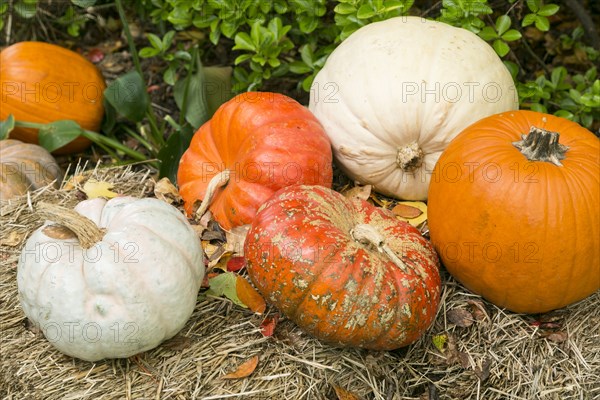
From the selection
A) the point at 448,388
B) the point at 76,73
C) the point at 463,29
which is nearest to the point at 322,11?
the point at 463,29

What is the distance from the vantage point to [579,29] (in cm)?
390

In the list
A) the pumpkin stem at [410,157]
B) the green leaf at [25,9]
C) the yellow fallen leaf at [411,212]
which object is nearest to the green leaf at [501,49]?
the pumpkin stem at [410,157]

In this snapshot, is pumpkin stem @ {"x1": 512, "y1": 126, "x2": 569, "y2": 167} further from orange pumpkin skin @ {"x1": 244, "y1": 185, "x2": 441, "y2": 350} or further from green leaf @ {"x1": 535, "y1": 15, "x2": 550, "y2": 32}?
green leaf @ {"x1": 535, "y1": 15, "x2": 550, "y2": 32}

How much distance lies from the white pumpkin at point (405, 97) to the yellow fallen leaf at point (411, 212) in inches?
2.0

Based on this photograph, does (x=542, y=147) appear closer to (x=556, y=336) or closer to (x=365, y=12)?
(x=556, y=336)

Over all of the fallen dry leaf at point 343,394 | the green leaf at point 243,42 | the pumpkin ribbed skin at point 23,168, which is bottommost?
the pumpkin ribbed skin at point 23,168

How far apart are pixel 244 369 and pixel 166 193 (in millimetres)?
1145

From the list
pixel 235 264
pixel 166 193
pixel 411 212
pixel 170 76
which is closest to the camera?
pixel 235 264

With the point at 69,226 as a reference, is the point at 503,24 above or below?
above

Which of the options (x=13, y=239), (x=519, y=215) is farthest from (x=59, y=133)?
(x=519, y=215)

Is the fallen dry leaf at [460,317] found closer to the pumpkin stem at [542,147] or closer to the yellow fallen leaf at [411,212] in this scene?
the yellow fallen leaf at [411,212]

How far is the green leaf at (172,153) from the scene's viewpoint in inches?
131

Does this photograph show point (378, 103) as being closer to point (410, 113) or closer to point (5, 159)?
point (410, 113)

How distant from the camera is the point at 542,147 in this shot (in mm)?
2342
